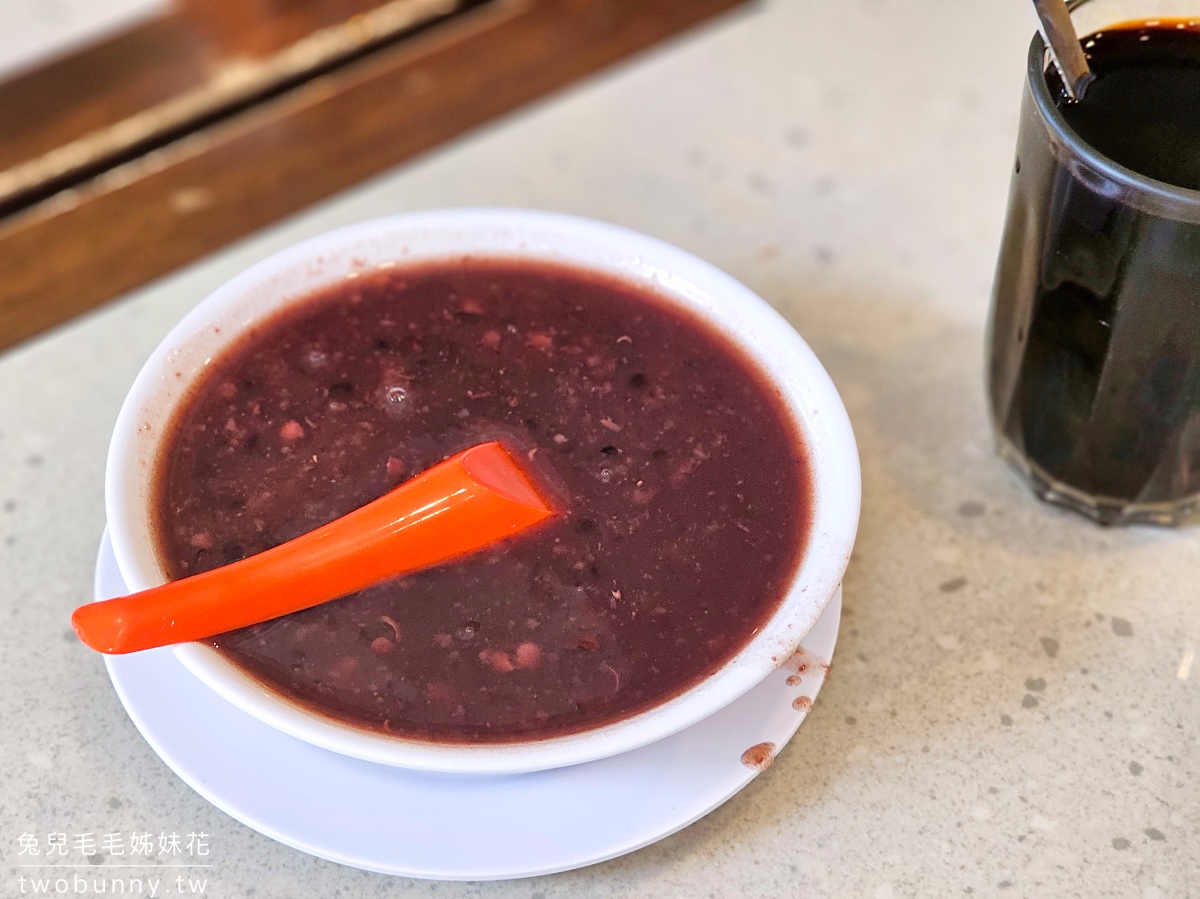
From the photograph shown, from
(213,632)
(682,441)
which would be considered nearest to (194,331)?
(213,632)

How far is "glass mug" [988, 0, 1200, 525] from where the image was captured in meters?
1.03

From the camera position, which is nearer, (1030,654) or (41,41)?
(1030,654)

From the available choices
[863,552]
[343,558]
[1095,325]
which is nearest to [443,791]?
[343,558]

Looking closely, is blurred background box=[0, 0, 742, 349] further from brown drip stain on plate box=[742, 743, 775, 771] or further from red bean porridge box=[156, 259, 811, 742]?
brown drip stain on plate box=[742, 743, 775, 771]

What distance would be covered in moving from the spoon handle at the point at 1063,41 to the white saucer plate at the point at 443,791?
0.60 m

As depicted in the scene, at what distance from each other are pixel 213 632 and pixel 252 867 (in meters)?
0.21

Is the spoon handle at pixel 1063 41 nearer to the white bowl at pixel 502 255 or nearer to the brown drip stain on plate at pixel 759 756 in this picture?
the white bowl at pixel 502 255

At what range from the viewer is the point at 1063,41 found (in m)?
1.07

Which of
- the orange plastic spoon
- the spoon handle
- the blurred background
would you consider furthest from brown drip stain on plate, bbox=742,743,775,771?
the blurred background

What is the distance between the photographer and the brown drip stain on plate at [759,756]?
103cm

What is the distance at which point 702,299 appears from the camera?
1245mm

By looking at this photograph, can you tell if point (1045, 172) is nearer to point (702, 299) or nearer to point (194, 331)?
point (702, 299)

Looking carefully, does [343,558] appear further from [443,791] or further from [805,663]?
[805,663]

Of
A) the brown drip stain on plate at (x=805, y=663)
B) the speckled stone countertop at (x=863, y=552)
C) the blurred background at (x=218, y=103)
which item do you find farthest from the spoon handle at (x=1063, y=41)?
the blurred background at (x=218, y=103)
